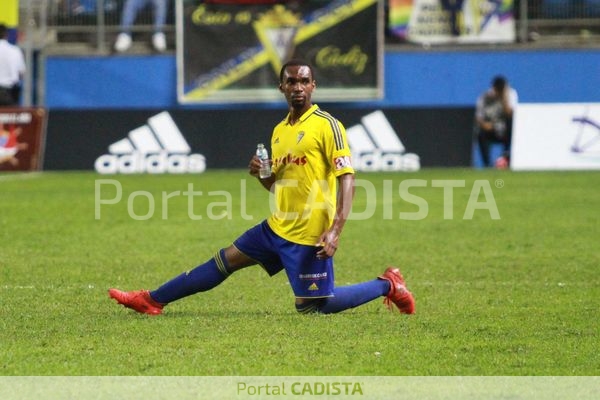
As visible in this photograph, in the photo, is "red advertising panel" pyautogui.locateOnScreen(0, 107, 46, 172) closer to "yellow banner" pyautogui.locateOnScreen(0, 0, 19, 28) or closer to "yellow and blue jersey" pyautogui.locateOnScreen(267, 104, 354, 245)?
"yellow banner" pyautogui.locateOnScreen(0, 0, 19, 28)

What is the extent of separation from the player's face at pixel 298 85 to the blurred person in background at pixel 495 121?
632 inches

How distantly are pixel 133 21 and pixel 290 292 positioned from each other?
19.4m

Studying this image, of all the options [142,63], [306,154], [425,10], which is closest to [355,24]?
[425,10]

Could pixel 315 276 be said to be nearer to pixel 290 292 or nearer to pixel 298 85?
pixel 298 85

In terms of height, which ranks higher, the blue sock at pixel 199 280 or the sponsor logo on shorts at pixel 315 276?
the sponsor logo on shorts at pixel 315 276

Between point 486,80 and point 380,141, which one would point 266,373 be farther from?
point 486,80

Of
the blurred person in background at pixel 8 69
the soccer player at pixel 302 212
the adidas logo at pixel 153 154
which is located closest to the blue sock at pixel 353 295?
the soccer player at pixel 302 212

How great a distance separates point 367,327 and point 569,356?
148 cm

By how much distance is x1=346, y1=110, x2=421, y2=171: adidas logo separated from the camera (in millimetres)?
24359

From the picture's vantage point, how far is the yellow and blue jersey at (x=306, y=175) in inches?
342

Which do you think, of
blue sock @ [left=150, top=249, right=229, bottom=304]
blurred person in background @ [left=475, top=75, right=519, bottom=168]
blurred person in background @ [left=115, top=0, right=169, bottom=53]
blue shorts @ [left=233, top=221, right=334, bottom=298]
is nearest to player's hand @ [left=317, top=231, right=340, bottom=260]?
blue shorts @ [left=233, top=221, right=334, bottom=298]

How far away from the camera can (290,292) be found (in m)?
10.6

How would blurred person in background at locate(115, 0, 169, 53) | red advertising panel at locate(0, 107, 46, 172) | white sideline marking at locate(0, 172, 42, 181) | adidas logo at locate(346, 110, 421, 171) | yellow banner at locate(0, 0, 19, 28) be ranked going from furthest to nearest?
blurred person in background at locate(115, 0, 169, 53)
yellow banner at locate(0, 0, 19, 28)
adidas logo at locate(346, 110, 421, 171)
red advertising panel at locate(0, 107, 46, 172)
white sideline marking at locate(0, 172, 42, 181)

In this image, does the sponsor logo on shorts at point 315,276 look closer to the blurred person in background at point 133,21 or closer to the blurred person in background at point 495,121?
the blurred person in background at point 495,121
